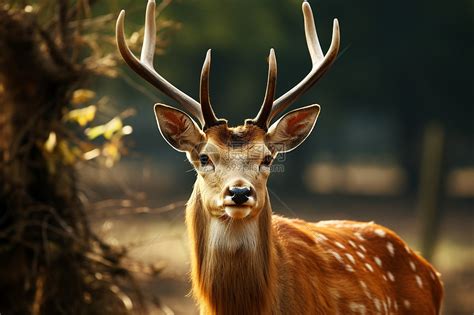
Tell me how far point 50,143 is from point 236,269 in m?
2.63

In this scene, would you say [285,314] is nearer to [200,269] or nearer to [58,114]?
[200,269]

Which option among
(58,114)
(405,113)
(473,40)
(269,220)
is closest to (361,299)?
(269,220)

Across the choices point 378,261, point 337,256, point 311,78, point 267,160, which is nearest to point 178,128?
point 267,160

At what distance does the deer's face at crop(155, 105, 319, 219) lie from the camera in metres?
Answer: 5.53

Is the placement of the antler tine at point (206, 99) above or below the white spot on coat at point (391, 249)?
above

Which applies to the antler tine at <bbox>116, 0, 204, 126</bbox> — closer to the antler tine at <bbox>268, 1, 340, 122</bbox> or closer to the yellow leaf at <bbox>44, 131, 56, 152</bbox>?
the antler tine at <bbox>268, 1, 340, 122</bbox>

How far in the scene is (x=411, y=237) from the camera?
17.1 metres

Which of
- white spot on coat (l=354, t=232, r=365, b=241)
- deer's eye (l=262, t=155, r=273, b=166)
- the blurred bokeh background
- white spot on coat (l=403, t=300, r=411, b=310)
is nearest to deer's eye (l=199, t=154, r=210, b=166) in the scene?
deer's eye (l=262, t=155, r=273, b=166)

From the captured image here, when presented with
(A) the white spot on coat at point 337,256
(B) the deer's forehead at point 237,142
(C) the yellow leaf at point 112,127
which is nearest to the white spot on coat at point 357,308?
(A) the white spot on coat at point 337,256

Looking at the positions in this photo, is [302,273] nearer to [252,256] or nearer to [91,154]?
[252,256]

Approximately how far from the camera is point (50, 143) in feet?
25.3

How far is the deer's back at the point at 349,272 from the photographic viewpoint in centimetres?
605

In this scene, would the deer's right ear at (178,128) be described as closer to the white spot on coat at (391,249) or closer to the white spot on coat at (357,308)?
the white spot on coat at (357,308)

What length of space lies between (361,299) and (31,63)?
3422mm
